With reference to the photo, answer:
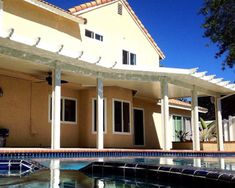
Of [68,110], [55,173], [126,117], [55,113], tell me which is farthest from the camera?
[126,117]

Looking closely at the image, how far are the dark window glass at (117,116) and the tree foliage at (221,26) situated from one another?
6.78 meters

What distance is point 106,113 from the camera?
59.8 ft

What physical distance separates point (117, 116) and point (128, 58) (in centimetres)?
388

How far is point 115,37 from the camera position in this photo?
784 inches

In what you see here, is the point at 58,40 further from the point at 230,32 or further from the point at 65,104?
the point at 230,32

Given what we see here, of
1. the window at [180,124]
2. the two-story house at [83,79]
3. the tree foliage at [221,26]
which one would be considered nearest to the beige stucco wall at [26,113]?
the two-story house at [83,79]

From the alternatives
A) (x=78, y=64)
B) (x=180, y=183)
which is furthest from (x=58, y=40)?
(x=180, y=183)

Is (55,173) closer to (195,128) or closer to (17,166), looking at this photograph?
(17,166)

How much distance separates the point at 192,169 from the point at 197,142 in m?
10.1

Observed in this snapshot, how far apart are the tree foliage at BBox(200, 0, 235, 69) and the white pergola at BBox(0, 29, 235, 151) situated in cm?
265

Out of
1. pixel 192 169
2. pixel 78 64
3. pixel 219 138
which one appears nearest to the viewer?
pixel 192 169

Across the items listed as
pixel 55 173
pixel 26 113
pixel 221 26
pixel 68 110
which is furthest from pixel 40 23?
pixel 55 173

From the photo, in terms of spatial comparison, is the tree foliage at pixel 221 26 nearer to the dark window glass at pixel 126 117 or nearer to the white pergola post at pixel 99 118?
the white pergola post at pixel 99 118

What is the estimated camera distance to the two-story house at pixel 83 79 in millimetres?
13203
